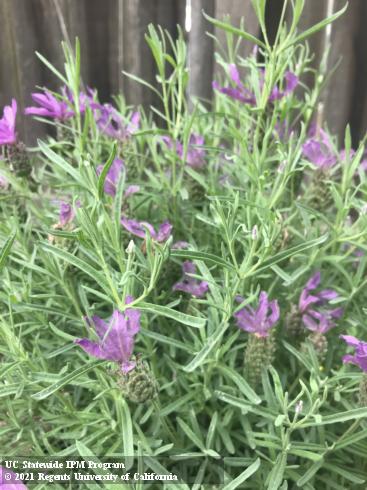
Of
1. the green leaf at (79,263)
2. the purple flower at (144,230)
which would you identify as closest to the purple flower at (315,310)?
the purple flower at (144,230)

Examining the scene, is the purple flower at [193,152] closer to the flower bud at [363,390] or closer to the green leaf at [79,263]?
the green leaf at [79,263]

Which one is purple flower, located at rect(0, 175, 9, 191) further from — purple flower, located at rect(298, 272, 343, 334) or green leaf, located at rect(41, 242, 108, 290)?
purple flower, located at rect(298, 272, 343, 334)

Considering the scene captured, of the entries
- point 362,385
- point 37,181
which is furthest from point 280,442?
point 37,181

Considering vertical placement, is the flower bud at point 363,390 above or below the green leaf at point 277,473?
above

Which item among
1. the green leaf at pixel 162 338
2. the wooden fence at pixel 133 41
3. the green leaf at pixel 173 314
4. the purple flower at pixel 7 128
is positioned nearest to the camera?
the green leaf at pixel 173 314

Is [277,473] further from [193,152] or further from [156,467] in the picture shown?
[193,152]

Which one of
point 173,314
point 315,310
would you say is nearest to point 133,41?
point 315,310
